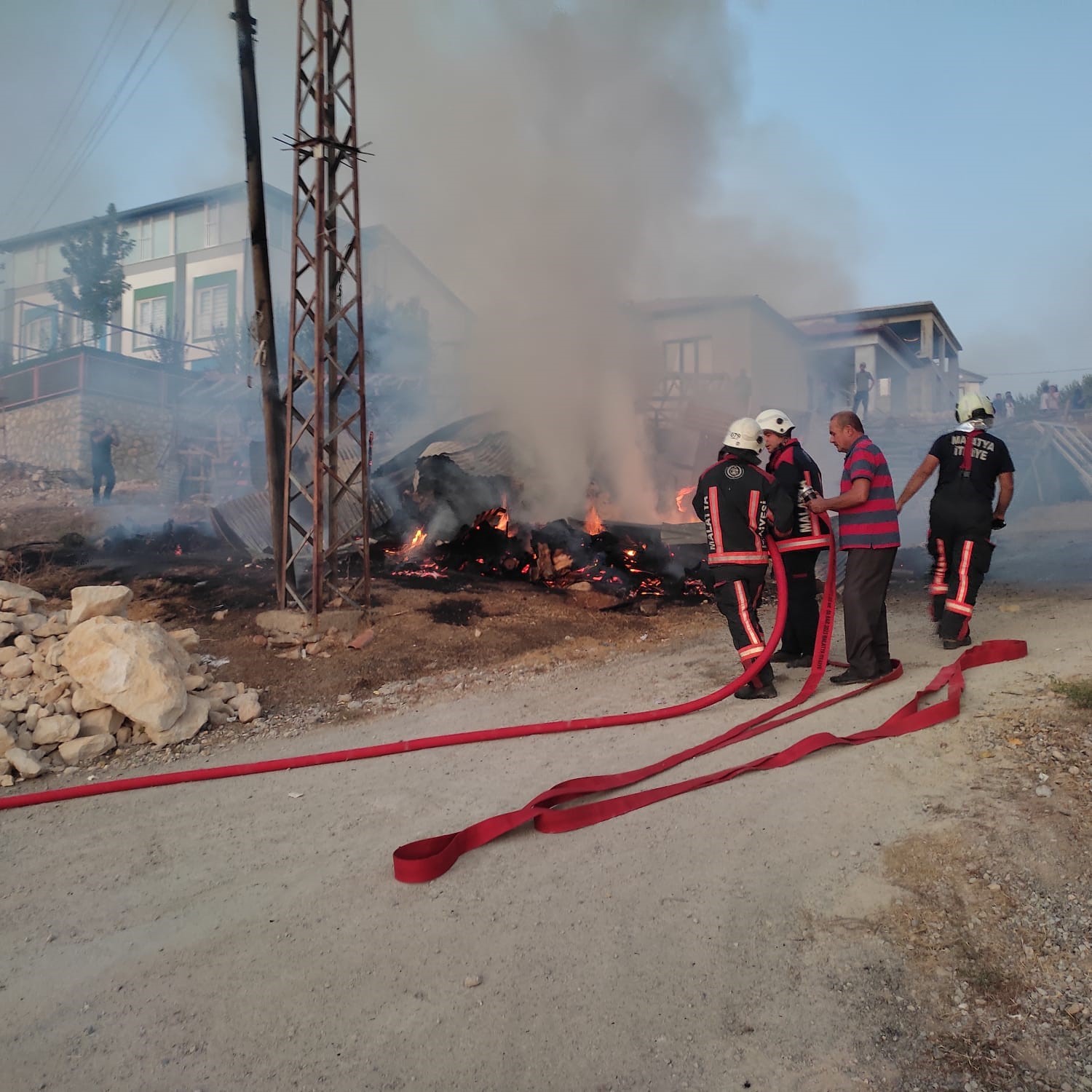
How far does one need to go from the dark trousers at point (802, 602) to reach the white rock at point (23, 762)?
487 centimetres

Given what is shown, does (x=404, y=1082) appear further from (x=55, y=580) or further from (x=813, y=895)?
(x=55, y=580)

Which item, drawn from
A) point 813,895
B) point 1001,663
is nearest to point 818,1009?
point 813,895

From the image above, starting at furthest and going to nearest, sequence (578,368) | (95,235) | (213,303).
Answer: (213,303) < (95,235) < (578,368)

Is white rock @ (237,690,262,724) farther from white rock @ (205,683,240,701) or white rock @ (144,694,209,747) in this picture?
white rock @ (144,694,209,747)

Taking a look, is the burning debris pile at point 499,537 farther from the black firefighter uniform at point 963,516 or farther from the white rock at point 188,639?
the black firefighter uniform at point 963,516

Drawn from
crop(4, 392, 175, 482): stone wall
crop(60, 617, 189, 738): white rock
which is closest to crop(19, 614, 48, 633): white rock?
crop(60, 617, 189, 738): white rock

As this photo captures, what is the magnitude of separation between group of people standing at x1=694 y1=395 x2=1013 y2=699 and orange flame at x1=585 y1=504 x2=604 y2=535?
544 centimetres

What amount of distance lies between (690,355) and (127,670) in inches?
783

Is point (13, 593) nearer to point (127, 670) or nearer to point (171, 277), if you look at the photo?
point (127, 670)

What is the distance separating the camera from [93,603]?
18.3 feet

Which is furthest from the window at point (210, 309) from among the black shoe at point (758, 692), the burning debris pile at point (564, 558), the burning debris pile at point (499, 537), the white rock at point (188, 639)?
the black shoe at point (758, 692)

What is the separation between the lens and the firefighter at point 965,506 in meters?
5.47

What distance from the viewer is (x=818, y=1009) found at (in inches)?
83.0

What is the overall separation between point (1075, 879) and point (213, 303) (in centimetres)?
3496
